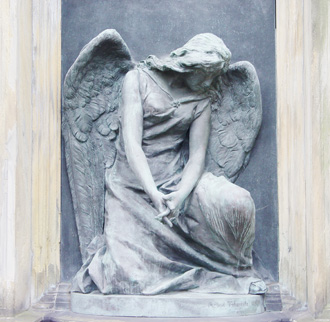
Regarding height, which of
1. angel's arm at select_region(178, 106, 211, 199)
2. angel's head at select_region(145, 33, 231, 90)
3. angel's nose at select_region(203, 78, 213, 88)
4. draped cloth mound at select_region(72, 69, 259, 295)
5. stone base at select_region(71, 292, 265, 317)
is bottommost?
stone base at select_region(71, 292, 265, 317)

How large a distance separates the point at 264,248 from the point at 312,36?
1472mm

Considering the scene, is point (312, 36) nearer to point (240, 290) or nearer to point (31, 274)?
point (240, 290)

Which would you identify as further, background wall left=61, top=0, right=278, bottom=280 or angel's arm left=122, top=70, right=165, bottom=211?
background wall left=61, top=0, right=278, bottom=280

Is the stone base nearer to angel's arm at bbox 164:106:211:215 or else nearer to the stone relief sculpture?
the stone relief sculpture

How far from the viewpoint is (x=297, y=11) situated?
515 cm

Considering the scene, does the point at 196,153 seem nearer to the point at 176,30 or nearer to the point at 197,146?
the point at 197,146

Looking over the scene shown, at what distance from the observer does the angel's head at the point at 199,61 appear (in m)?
4.92

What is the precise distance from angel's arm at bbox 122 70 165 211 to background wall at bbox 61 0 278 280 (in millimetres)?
444

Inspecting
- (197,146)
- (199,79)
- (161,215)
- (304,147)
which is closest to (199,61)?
(199,79)

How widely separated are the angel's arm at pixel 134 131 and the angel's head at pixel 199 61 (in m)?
0.21

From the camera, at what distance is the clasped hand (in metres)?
4.71

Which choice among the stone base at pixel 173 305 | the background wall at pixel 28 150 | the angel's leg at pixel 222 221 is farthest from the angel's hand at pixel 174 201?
the background wall at pixel 28 150

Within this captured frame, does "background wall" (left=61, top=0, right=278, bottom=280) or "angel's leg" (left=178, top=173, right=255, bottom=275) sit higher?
"background wall" (left=61, top=0, right=278, bottom=280)

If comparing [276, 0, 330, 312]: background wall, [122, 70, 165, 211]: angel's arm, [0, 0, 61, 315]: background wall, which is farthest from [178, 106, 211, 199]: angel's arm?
[0, 0, 61, 315]: background wall
